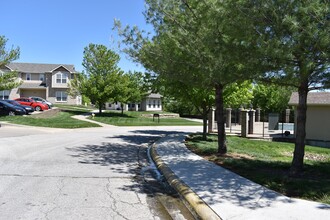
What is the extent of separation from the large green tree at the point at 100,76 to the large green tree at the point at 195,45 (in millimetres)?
24548

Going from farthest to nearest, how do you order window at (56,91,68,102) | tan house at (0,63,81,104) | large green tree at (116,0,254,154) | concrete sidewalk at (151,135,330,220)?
window at (56,91,68,102)
tan house at (0,63,81,104)
large green tree at (116,0,254,154)
concrete sidewalk at (151,135,330,220)

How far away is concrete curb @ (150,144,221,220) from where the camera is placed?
561cm

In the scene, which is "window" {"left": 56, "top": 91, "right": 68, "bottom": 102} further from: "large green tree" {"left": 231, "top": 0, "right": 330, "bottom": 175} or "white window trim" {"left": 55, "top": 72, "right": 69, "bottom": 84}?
"large green tree" {"left": 231, "top": 0, "right": 330, "bottom": 175}

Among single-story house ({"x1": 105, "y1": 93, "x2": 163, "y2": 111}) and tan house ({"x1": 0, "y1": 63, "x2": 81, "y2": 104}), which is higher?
tan house ({"x1": 0, "y1": 63, "x2": 81, "y2": 104})

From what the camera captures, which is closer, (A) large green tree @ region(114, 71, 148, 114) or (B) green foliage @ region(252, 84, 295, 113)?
(A) large green tree @ region(114, 71, 148, 114)

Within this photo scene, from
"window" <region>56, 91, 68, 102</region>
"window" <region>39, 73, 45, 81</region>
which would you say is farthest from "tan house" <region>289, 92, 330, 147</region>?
"window" <region>39, 73, 45, 81</region>

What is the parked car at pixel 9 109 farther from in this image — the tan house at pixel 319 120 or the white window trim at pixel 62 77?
Answer: the tan house at pixel 319 120

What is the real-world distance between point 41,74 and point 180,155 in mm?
49779

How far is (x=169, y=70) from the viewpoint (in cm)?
1269

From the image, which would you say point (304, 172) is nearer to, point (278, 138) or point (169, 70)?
point (169, 70)

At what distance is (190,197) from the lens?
661cm

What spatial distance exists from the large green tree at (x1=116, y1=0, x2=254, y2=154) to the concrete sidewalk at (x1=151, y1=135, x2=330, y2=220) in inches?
94.5

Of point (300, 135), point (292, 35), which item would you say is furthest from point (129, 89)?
point (292, 35)

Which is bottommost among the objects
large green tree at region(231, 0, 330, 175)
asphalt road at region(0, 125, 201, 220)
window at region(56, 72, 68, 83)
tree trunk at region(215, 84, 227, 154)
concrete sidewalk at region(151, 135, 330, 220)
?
asphalt road at region(0, 125, 201, 220)
